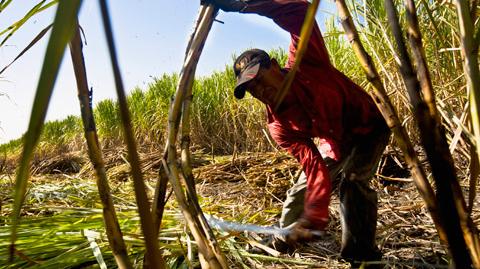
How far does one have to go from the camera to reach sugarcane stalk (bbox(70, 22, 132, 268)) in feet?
1.05

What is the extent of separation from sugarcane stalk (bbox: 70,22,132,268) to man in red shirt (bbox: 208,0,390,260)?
985 millimetres

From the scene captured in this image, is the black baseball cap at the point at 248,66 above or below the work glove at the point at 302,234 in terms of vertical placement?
above

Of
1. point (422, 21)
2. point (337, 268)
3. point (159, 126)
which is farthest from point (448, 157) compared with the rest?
point (159, 126)

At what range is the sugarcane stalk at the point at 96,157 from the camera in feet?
1.05

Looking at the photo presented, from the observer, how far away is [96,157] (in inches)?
14.2

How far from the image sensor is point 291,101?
145cm

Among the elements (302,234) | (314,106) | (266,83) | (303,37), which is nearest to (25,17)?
→ (303,37)

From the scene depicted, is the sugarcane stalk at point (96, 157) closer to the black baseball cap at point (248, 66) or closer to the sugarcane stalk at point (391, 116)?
the sugarcane stalk at point (391, 116)

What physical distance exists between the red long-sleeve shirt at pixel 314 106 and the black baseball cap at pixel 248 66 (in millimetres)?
124

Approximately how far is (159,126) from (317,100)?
4866mm

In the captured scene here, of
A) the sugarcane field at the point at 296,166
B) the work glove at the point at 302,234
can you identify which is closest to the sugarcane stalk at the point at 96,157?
the sugarcane field at the point at 296,166

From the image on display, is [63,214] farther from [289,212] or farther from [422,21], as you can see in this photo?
[422,21]

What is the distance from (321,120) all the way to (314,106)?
2.3 inches

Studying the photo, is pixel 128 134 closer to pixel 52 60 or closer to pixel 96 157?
pixel 52 60
